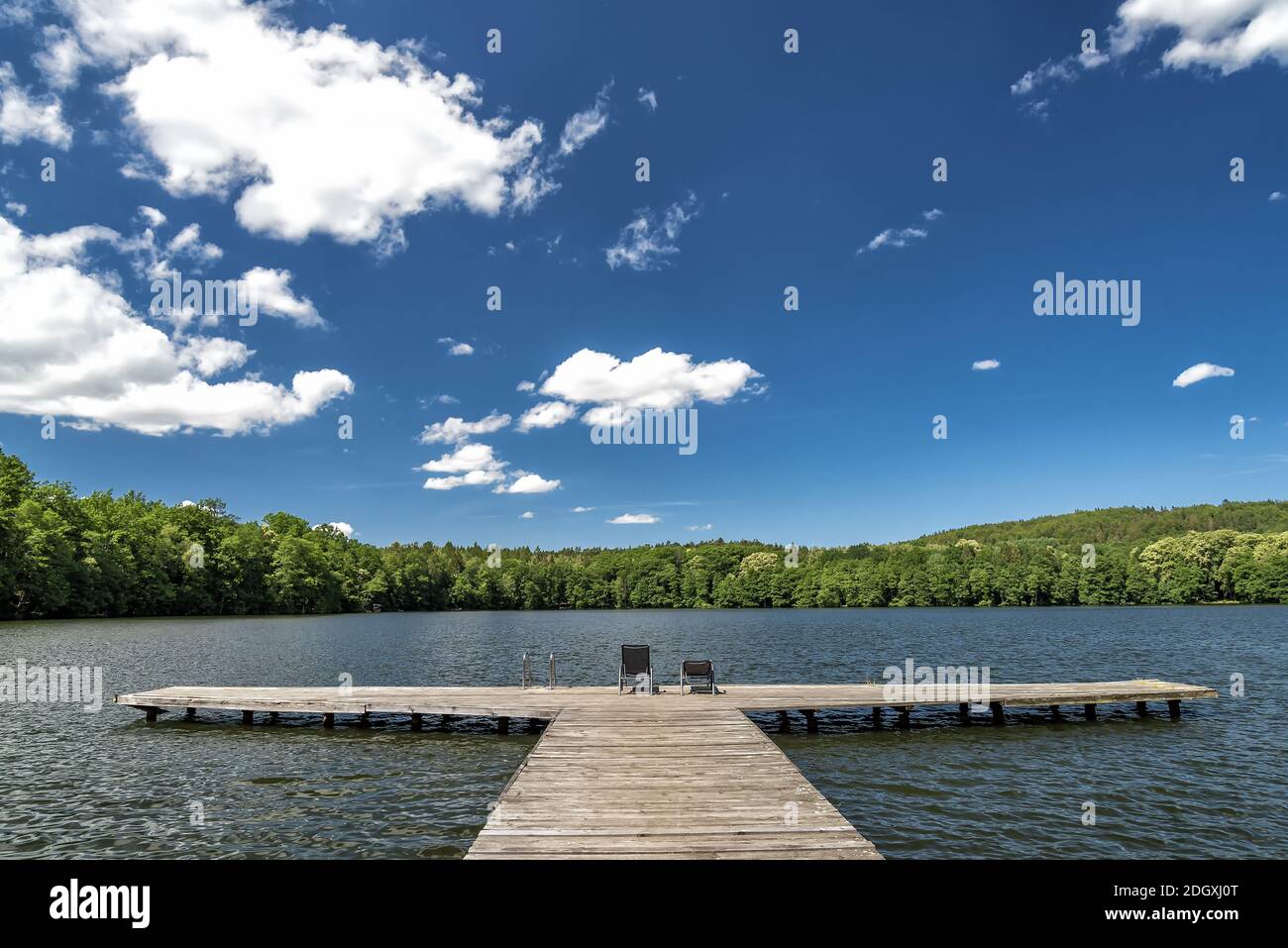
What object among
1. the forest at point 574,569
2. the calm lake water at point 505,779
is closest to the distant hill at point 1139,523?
the forest at point 574,569

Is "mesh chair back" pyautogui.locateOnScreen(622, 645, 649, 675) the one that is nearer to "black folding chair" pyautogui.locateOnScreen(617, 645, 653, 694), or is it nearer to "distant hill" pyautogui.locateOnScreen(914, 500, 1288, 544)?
"black folding chair" pyautogui.locateOnScreen(617, 645, 653, 694)

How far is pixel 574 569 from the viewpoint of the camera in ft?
481

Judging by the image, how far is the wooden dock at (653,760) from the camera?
7.86m

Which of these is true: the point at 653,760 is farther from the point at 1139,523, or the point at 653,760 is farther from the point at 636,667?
the point at 1139,523

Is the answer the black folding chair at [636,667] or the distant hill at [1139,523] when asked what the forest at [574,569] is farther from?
the black folding chair at [636,667]

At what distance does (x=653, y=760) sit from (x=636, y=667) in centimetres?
778

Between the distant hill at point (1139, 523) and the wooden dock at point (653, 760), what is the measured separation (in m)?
149

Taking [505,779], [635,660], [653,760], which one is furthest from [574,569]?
[653,760]

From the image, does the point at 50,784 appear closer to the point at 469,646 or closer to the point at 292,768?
the point at 292,768

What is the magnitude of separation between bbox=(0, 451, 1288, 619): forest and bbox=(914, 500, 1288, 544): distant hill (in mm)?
684

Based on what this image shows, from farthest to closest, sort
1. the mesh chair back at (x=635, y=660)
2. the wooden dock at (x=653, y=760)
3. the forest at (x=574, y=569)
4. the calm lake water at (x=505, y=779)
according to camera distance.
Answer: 1. the forest at (x=574, y=569)
2. the mesh chair back at (x=635, y=660)
3. the calm lake water at (x=505, y=779)
4. the wooden dock at (x=653, y=760)

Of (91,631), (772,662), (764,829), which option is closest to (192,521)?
(91,631)

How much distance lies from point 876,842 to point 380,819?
8461 mm

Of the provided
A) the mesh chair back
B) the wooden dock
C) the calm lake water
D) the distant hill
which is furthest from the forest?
the mesh chair back
